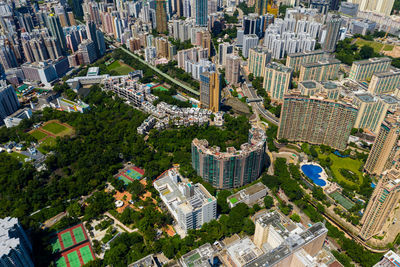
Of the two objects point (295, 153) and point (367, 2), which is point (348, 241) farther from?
point (367, 2)

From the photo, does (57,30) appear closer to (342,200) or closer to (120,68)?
(120,68)

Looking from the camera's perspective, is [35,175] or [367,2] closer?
[35,175]

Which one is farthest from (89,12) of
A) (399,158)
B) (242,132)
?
(399,158)

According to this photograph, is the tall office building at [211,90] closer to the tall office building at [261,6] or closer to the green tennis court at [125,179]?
the green tennis court at [125,179]

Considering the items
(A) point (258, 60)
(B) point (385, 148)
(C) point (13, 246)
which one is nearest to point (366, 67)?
(A) point (258, 60)

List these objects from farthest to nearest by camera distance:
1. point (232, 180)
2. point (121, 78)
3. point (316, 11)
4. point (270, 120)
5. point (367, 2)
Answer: point (367, 2) < point (316, 11) < point (121, 78) < point (270, 120) < point (232, 180)

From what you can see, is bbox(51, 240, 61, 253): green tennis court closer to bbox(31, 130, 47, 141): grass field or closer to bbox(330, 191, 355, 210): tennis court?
bbox(31, 130, 47, 141): grass field
